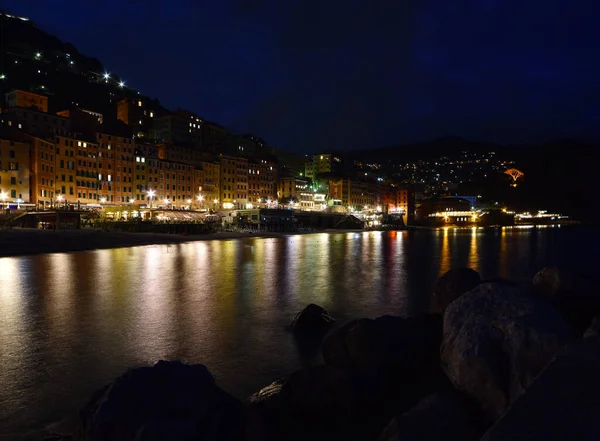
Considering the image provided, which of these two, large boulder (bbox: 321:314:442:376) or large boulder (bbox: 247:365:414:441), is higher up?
large boulder (bbox: 321:314:442:376)

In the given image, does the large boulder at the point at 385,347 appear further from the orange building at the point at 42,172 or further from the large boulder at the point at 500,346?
the orange building at the point at 42,172

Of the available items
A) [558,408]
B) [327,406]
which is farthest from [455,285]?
[558,408]

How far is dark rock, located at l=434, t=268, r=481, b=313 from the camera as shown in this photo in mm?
10965

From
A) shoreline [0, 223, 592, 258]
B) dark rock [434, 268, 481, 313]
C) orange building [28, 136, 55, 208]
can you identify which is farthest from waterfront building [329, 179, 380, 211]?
dark rock [434, 268, 481, 313]

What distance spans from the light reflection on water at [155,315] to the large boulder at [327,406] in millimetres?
2278

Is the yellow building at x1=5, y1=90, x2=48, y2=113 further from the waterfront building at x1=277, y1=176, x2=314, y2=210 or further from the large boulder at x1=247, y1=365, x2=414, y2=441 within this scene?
the large boulder at x1=247, y1=365, x2=414, y2=441

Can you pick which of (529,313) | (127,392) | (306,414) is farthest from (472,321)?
(127,392)

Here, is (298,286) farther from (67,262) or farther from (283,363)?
(67,262)

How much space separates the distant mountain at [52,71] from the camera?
13112cm

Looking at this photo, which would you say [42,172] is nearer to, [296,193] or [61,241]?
[61,241]

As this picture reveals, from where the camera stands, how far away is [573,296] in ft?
31.5

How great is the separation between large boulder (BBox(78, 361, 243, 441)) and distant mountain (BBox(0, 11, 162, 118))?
137 metres

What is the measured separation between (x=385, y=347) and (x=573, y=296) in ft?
17.7

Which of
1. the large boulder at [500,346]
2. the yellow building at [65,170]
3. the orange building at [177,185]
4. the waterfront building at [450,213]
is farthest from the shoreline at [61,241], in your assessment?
the waterfront building at [450,213]
